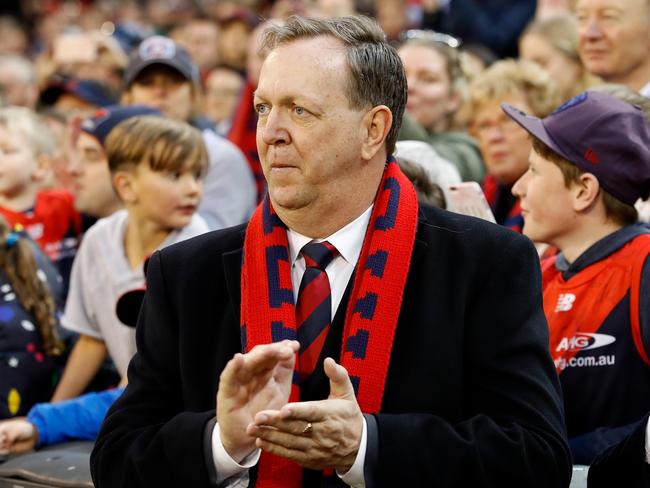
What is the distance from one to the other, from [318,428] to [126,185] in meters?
2.67

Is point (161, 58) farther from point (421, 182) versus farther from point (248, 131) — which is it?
point (421, 182)

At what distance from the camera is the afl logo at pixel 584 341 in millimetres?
3383

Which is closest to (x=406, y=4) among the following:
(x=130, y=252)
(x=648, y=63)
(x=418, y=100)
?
(x=418, y=100)

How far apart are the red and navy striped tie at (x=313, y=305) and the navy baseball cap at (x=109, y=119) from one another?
2.93 meters

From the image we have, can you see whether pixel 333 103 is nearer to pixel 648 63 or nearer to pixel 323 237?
pixel 323 237

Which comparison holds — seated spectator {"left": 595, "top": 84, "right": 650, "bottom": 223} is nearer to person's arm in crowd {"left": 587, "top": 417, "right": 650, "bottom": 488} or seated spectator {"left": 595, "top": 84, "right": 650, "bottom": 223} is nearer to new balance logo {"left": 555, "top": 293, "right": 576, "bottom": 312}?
new balance logo {"left": 555, "top": 293, "right": 576, "bottom": 312}

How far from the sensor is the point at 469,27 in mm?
8742

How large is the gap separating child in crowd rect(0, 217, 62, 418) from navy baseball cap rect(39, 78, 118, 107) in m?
3.03

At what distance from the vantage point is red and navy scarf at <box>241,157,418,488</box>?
2.68 m

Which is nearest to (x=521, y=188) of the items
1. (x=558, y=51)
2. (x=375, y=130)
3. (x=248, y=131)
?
(x=375, y=130)

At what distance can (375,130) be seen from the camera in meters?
2.86

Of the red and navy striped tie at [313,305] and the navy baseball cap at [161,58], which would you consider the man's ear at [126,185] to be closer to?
the navy baseball cap at [161,58]

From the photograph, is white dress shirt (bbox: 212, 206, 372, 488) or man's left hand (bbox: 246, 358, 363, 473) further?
white dress shirt (bbox: 212, 206, 372, 488)

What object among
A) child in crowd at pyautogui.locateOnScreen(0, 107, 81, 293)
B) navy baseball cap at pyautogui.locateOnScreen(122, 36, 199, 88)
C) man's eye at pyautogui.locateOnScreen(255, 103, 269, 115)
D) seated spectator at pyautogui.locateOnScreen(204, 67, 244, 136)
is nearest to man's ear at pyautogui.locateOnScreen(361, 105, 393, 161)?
man's eye at pyautogui.locateOnScreen(255, 103, 269, 115)
